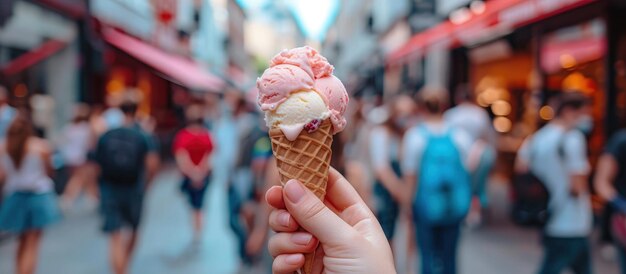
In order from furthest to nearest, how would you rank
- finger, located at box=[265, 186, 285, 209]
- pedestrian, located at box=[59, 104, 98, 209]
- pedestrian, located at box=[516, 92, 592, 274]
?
pedestrian, located at box=[59, 104, 98, 209] → pedestrian, located at box=[516, 92, 592, 274] → finger, located at box=[265, 186, 285, 209]

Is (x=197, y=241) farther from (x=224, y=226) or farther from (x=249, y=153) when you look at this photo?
(x=249, y=153)

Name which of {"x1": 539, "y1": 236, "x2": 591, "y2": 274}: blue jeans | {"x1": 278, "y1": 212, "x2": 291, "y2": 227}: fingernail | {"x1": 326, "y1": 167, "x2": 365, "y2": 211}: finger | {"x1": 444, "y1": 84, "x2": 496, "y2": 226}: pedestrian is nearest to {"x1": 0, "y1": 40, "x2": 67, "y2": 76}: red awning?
{"x1": 444, "y1": 84, "x2": 496, "y2": 226}: pedestrian

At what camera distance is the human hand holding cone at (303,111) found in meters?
1.72

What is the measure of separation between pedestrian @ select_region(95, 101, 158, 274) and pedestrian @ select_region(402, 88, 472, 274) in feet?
8.17

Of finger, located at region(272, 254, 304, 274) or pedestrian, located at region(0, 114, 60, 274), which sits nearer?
finger, located at region(272, 254, 304, 274)

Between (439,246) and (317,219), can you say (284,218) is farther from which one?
(439,246)

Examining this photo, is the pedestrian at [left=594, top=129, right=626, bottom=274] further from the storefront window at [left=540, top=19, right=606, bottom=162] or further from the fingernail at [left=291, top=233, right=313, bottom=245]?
the storefront window at [left=540, top=19, right=606, bottom=162]

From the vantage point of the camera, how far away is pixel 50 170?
5078 mm

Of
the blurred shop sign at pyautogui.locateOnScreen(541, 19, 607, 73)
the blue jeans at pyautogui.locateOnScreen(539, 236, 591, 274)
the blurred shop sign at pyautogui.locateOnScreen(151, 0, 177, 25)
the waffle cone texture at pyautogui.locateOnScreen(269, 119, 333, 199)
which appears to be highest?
the blurred shop sign at pyautogui.locateOnScreen(151, 0, 177, 25)

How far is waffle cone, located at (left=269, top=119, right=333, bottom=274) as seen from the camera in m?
1.82

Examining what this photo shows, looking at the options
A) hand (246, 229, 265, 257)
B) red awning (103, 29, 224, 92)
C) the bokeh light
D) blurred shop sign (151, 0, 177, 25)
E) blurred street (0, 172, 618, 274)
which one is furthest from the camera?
the bokeh light

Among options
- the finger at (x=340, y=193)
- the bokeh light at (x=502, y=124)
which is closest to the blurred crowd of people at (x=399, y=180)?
the finger at (x=340, y=193)

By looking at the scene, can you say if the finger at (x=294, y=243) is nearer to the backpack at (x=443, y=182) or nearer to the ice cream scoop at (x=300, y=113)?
the ice cream scoop at (x=300, y=113)

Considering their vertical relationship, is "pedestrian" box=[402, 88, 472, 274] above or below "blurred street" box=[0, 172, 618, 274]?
above
